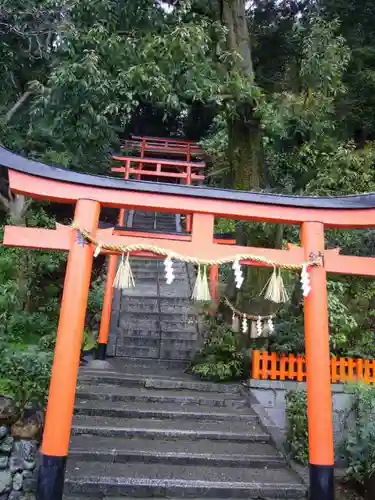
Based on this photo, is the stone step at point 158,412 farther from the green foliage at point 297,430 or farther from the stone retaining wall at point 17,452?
the stone retaining wall at point 17,452

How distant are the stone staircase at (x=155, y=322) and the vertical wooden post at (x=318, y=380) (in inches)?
171

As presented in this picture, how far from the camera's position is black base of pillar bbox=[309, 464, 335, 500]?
4.39 metres

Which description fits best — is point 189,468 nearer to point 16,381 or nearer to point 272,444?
point 272,444

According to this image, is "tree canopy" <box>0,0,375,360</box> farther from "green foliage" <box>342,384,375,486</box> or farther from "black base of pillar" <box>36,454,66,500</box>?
"black base of pillar" <box>36,454,66,500</box>

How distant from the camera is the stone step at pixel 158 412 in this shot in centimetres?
662

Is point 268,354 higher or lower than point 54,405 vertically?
higher

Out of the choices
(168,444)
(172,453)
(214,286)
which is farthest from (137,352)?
(172,453)

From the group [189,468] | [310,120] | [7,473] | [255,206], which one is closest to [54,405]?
[7,473]

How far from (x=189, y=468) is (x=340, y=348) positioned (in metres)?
4.24

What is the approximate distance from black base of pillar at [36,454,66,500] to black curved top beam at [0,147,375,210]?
2.84 m

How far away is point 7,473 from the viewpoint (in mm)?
4855

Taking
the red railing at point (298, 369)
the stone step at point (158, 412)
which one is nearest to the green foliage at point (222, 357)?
the red railing at point (298, 369)

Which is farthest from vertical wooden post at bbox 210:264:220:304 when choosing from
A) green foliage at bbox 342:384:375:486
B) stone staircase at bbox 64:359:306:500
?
green foliage at bbox 342:384:375:486

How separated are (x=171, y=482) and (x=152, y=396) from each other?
2.40 meters
